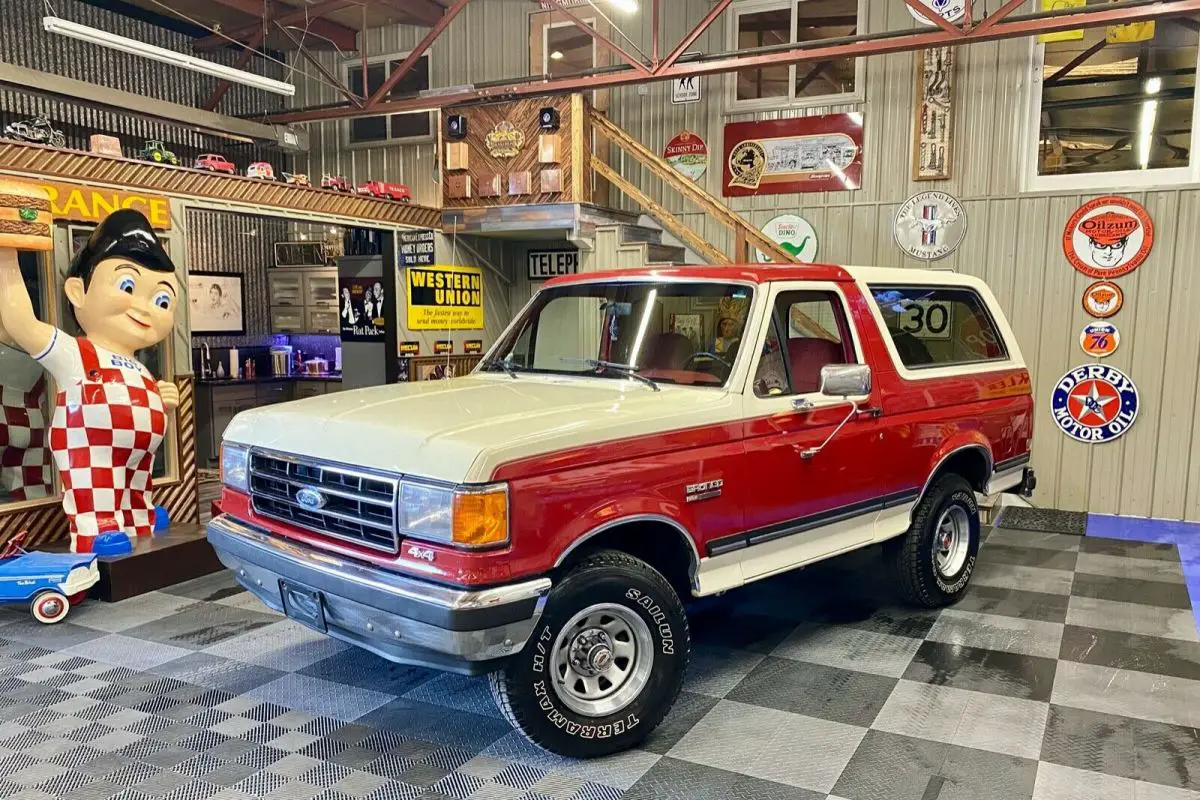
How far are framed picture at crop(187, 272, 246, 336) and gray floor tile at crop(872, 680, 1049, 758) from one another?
396 inches

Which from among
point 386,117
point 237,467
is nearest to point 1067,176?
point 237,467

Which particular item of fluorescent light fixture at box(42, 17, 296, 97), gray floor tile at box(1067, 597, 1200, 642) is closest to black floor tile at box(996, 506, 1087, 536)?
gray floor tile at box(1067, 597, 1200, 642)

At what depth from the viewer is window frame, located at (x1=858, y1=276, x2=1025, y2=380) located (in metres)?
4.61

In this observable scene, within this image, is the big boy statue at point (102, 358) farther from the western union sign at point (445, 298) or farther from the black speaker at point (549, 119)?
the black speaker at point (549, 119)

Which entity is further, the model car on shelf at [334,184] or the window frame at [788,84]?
the window frame at [788,84]

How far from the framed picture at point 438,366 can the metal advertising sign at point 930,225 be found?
4.40 m

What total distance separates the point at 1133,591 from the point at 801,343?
3.15 meters

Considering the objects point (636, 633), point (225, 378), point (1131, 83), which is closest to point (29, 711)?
point (636, 633)

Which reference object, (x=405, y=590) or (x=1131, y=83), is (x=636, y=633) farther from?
(x=1131, y=83)

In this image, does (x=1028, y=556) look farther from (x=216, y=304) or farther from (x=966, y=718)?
(x=216, y=304)

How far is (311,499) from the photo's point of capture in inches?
132

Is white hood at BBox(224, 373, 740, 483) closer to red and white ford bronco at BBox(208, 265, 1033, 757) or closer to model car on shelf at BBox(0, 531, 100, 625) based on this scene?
red and white ford bronco at BBox(208, 265, 1033, 757)

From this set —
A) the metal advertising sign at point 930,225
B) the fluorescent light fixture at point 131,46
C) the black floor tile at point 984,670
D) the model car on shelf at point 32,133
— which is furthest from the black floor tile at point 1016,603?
the fluorescent light fixture at point 131,46

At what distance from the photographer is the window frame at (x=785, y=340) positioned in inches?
153
